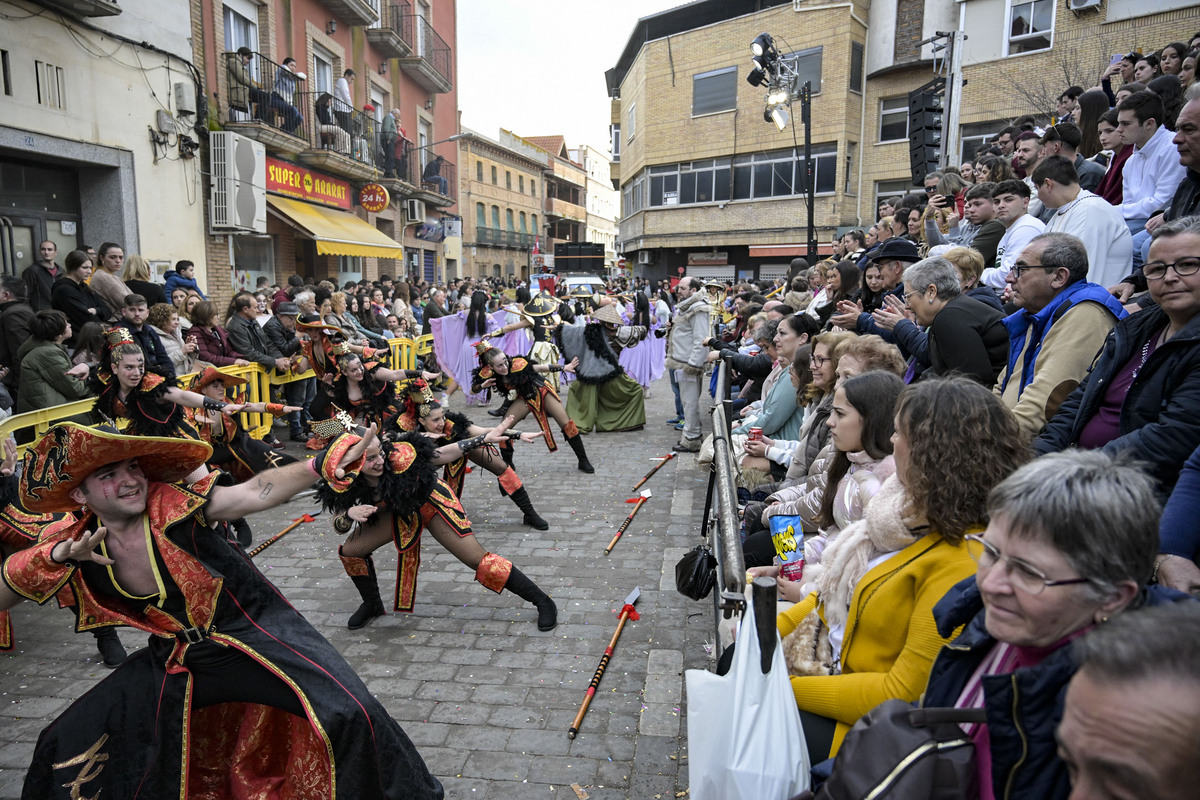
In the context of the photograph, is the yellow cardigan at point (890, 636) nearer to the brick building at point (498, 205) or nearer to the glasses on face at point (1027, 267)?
the glasses on face at point (1027, 267)

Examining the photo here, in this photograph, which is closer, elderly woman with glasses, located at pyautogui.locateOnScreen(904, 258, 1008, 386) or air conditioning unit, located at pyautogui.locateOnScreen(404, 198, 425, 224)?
elderly woman with glasses, located at pyautogui.locateOnScreen(904, 258, 1008, 386)

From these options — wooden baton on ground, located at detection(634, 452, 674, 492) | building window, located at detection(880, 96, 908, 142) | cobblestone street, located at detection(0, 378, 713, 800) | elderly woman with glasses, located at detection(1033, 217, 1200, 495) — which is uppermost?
building window, located at detection(880, 96, 908, 142)

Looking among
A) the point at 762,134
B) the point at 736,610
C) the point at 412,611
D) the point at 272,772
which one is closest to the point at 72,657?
Result: the point at 412,611

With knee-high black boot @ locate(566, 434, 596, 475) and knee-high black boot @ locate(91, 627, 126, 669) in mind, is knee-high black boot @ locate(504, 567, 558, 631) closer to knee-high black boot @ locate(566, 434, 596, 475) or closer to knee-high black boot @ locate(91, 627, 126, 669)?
knee-high black boot @ locate(91, 627, 126, 669)

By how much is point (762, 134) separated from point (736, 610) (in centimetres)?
2765

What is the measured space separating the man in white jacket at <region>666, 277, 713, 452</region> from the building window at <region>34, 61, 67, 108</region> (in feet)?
29.0

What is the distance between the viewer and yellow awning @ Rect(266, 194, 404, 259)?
1518cm

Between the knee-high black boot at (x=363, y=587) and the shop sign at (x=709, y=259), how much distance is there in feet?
89.1

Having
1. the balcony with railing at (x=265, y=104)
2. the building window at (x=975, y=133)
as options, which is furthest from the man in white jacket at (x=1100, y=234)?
the building window at (x=975, y=133)

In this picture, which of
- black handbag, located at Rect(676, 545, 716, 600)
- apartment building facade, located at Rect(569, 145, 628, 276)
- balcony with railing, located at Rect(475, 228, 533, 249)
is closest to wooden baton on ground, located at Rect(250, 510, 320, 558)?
black handbag, located at Rect(676, 545, 716, 600)

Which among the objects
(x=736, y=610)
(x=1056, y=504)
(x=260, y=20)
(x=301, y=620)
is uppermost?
(x=260, y=20)

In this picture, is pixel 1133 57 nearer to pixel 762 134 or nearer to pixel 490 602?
pixel 490 602

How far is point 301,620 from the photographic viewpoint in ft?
9.73

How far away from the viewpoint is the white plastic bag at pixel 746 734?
74.5 inches
